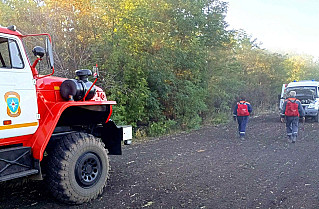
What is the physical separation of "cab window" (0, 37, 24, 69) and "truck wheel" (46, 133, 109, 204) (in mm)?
1325

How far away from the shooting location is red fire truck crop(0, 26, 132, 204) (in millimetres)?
4359

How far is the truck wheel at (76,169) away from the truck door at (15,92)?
0.56 metres

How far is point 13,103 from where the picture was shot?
172 inches

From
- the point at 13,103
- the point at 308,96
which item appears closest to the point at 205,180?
the point at 13,103

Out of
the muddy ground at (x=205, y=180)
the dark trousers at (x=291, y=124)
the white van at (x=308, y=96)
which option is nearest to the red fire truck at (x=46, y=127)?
the muddy ground at (x=205, y=180)

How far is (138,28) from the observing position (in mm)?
12375

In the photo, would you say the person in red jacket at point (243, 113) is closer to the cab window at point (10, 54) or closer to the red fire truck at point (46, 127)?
the red fire truck at point (46, 127)

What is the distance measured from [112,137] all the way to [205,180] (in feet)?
6.44

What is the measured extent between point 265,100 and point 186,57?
17054 millimetres

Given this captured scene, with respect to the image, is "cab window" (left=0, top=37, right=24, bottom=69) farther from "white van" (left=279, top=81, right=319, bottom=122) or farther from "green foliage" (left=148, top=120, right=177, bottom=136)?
"white van" (left=279, top=81, right=319, bottom=122)

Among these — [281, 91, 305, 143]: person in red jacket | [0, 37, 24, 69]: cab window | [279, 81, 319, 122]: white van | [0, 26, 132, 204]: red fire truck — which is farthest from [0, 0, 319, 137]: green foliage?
[0, 37, 24, 69]: cab window

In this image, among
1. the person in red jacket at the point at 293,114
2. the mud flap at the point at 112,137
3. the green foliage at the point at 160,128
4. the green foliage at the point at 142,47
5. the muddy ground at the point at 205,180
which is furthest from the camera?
the green foliage at the point at 160,128

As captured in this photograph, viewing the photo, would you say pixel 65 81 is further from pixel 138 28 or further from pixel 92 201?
pixel 138 28

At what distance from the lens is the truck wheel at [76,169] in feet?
15.7
